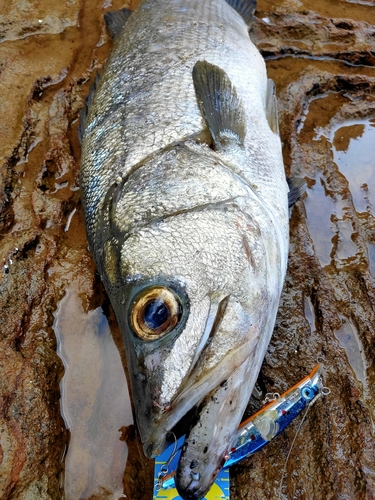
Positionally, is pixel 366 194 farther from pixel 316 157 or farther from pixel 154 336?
pixel 154 336

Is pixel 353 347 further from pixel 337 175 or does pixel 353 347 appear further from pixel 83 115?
pixel 83 115

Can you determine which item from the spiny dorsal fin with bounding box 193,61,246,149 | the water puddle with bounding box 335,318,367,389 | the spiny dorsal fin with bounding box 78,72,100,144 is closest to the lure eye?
the spiny dorsal fin with bounding box 193,61,246,149

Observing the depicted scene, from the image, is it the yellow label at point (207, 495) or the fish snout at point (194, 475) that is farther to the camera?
the yellow label at point (207, 495)

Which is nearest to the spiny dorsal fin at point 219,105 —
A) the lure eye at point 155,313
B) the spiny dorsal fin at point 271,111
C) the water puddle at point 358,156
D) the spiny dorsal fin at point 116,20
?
the spiny dorsal fin at point 271,111

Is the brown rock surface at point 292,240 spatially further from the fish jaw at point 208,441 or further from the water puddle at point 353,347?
the fish jaw at point 208,441

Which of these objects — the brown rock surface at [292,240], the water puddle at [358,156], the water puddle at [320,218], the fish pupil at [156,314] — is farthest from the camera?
the water puddle at [358,156]

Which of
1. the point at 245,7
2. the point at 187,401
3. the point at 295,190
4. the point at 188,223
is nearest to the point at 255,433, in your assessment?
the point at 187,401

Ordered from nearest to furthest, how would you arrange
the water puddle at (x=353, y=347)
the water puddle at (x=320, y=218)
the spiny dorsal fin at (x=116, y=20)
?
the water puddle at (x=353, y=347) → the water puddle at (x=320, y=218) → the spiny dorsal fin at (x=116, y=20)
